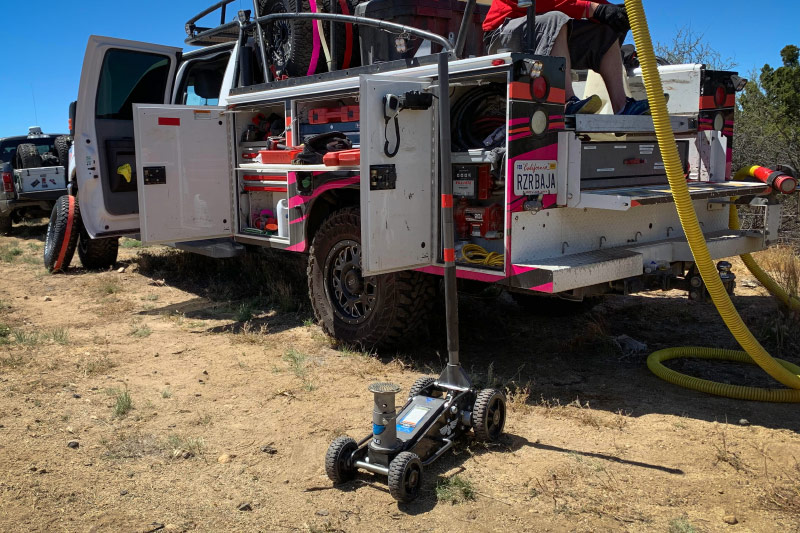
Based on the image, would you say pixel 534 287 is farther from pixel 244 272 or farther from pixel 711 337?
pixel 244 272

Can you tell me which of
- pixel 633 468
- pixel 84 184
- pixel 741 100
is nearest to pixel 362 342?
pixel 633 468

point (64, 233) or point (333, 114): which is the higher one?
point (333, 114)

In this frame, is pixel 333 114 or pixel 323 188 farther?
pixel 333 114

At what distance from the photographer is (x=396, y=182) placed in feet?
15.8

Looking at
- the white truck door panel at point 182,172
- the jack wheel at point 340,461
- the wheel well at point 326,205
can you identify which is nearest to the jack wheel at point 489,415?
the jack wheel at point 340,461

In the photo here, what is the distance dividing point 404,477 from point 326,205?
10.3 feet

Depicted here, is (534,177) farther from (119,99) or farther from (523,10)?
(119,99)

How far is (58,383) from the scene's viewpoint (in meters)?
5.03

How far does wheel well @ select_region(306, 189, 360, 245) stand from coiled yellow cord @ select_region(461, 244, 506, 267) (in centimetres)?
116

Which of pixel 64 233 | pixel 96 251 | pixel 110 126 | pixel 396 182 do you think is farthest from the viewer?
pixel 96 251

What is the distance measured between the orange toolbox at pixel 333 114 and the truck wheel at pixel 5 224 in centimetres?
1041

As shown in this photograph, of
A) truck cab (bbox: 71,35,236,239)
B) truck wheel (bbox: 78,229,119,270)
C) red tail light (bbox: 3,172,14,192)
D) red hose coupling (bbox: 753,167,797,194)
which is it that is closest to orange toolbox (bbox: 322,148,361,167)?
truck cab (bbox: 71,35,236,239)

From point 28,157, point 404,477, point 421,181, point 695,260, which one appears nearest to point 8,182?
point 28,157

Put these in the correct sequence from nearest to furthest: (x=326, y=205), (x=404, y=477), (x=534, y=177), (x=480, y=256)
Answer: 1. (x=404, y=477)
2. (x=534, y=177)
3. (x=480, y=256)
4. (x=326, y=205)
